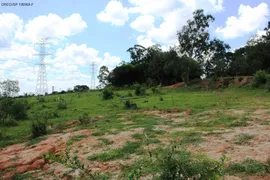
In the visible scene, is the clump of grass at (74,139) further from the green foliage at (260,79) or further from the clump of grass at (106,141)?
the green foliage at (260,79)

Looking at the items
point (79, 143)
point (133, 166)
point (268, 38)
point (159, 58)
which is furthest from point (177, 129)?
point (159, 58)

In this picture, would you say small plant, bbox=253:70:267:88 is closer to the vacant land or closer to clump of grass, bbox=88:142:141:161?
the vacant land

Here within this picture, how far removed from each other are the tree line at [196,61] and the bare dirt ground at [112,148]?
2076 cm

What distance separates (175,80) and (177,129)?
101 ft

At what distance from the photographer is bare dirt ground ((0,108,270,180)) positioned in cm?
498

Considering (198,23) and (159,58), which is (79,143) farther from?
(159,58)

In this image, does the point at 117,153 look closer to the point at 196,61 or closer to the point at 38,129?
the point at 38,129

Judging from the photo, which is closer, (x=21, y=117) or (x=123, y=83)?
(x=21, y=117)

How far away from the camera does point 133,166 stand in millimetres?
4754

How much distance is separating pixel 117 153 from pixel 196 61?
2540 cm

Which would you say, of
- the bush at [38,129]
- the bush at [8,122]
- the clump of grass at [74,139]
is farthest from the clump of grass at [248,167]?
the bush at [8,122]

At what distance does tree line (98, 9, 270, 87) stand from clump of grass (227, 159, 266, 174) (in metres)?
24.3

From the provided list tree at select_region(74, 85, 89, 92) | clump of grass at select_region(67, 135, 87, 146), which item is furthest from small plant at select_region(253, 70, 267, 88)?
tree at select_region(74, 85, 89, 92)

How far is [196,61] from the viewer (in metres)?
29.7
